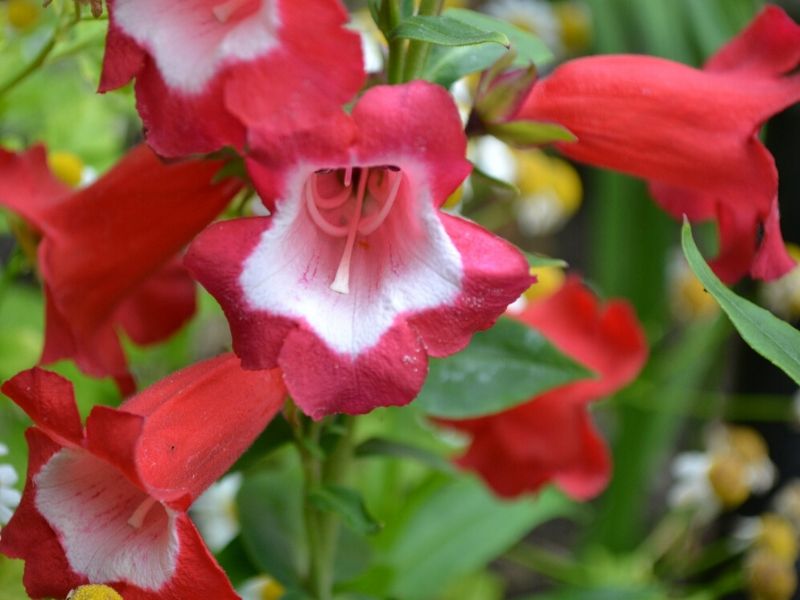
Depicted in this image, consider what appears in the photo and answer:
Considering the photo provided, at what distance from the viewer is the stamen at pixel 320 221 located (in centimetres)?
46

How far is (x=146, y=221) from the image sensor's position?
54 cm

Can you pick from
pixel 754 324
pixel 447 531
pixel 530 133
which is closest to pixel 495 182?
pixel 530 133

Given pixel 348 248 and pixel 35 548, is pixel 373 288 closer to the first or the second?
pixel 348 248

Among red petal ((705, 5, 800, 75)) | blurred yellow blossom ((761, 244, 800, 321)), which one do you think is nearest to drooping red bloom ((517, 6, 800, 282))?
red petal ((705, 5, 800, 75))

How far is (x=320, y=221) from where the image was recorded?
18.7 inches

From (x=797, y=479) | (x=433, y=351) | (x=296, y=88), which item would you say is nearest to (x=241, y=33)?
(x=296, y=88)

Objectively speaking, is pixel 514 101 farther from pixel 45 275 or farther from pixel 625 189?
pixel 625 189

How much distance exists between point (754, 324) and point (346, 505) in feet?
0.68

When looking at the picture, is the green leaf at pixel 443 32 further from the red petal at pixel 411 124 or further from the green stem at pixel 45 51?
the green stem at pixel 45 51

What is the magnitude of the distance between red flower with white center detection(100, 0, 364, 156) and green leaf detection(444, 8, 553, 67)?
0.17 m

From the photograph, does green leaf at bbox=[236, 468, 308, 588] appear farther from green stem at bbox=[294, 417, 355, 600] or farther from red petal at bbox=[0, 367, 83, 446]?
red petal at bbox=[0, 367, 83, 446]

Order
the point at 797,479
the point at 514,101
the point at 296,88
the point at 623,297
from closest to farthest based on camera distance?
the point at 296,88
the point at 514,101
the point at 797,479
the point at 623,297

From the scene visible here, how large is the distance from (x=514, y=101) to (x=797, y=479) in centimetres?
100

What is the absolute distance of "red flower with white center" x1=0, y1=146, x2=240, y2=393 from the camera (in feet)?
1.73
